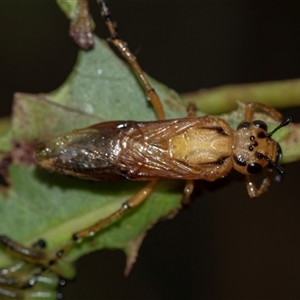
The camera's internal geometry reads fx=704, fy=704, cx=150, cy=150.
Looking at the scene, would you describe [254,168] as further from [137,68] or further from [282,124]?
[137,68]

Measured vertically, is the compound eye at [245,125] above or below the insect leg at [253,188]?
above

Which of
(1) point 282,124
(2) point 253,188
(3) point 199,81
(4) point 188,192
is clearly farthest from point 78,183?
(3) point 199,81

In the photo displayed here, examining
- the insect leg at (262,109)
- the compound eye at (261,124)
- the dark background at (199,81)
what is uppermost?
the insect leg at (262,109)

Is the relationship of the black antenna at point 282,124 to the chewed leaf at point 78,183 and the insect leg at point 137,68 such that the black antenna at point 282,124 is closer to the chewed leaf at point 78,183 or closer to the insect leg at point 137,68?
the chewed leaf at point 78,183

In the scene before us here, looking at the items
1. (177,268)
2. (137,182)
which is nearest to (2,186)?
(137,182)

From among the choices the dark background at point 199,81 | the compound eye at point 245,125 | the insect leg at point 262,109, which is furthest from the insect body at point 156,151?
the dark background at point 199,81

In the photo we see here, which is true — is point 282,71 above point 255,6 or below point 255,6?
below

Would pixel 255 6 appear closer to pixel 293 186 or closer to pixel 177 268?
pixel 293 186
